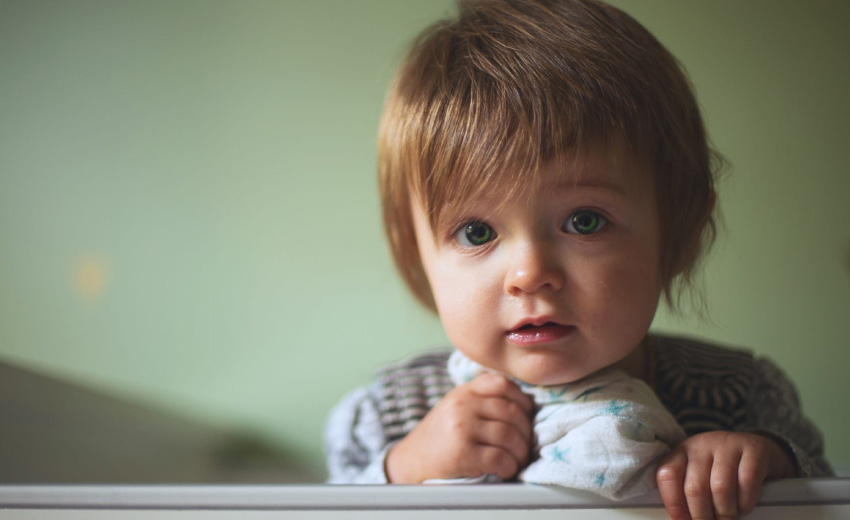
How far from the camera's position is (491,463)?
0.44 m

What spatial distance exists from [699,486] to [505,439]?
0.13 m

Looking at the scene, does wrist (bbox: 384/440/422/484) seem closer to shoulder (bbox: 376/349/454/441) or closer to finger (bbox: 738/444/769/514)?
shoulder (bbox: 376/349/454/441)

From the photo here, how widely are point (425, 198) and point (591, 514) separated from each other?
0.23 meters

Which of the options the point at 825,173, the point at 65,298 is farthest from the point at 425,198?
the point at 65,298

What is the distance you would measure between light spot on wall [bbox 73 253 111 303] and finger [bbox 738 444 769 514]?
3.14 ft

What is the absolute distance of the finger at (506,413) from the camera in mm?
457

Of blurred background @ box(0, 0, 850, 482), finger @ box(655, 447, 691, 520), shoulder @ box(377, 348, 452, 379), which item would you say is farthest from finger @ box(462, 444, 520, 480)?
blurred background @ box(0, 0, 850, 482)

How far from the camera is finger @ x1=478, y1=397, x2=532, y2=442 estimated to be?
457 mm

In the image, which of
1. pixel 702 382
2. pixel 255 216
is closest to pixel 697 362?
pixel 702 382

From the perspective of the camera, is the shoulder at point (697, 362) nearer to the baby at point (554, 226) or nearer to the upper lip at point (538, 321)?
the baby at point (554, 226)

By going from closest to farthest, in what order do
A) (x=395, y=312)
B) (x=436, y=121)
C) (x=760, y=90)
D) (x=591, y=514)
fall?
(x=591, y=514), (x=436, y=121), (x=760, y=90), (x=395, y=312)

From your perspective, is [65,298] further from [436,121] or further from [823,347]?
[823,347]

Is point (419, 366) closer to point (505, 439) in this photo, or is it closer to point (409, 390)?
point (409, 390)

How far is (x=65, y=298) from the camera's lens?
1010mm
